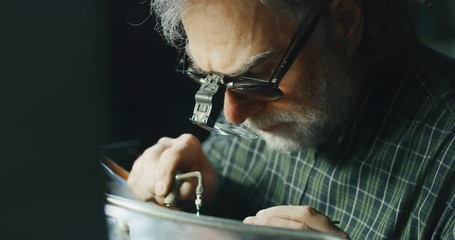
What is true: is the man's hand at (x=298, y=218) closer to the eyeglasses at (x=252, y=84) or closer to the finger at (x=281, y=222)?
the finger at (x=281, y=222)

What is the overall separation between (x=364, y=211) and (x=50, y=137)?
2.12 feet

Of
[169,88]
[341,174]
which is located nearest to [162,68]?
[169,88]

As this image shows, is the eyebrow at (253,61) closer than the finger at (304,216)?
No

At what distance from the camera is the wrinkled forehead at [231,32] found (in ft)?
2.64

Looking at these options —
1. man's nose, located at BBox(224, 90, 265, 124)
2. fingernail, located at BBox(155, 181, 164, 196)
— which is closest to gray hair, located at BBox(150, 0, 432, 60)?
man's nose, located at BBox(224, 90, 265, 124)

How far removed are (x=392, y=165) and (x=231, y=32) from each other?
1.00ft

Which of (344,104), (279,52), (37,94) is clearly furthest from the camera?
(344,104)

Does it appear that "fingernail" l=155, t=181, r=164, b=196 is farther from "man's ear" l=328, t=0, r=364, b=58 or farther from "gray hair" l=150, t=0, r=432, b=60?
"man's ear" l=328, t=0, r=364, b=58

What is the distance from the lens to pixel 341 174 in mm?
986

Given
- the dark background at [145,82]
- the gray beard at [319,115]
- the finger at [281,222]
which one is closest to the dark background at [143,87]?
the dark background at [145,82]

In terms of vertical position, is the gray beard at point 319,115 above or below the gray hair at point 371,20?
below

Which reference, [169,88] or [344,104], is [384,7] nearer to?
[344,104]

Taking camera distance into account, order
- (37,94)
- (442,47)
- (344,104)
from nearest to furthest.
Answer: (37,94)
(344,104)
(442,47)

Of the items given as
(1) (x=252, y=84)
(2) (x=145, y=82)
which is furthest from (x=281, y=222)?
(2) (x=145, y=82)
